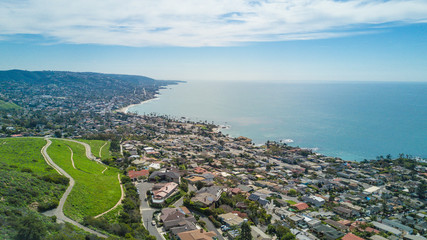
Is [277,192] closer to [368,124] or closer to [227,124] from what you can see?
[227,124]

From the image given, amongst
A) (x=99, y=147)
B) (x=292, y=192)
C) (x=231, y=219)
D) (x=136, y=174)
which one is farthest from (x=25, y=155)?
(x=292, y=192)

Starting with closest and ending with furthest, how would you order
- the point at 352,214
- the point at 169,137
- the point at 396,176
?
1. the point at 352,214
2. the point at 396,176
3. the point at 169,137

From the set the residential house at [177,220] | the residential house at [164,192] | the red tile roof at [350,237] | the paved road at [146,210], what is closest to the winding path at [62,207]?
the paved road at [146,210]

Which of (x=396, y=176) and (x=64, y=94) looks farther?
(x=64, y=94)

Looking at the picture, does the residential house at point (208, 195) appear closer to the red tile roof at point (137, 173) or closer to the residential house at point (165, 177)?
the residential house at point (165, 177)

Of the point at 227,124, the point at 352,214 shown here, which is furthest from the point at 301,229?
the point at 227,124

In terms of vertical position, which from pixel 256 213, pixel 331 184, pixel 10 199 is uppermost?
pixel 10 199

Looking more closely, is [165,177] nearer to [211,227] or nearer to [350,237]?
[211,227]
